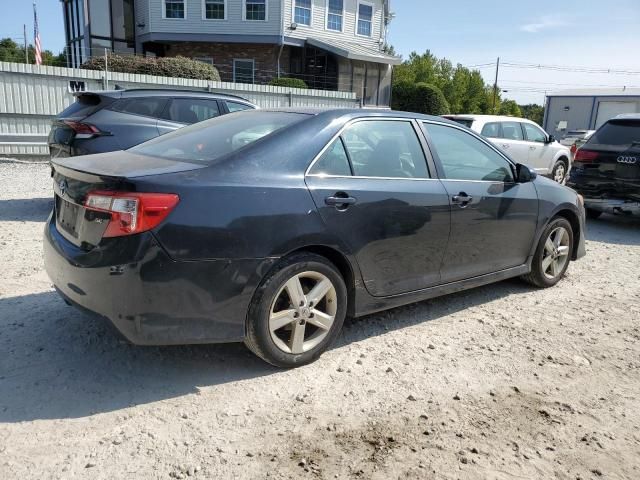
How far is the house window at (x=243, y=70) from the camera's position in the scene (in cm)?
2727

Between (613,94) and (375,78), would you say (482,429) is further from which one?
(613,94)

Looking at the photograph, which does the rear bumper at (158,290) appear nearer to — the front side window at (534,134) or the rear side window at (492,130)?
the rear side window at (492,130)

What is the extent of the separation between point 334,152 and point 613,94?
134ft

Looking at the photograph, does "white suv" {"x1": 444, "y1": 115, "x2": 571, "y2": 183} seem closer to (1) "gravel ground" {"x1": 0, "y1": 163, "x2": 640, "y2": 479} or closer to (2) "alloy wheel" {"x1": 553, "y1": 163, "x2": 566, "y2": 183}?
(2) "alloy wheel" {"x1": 553, "y1": 163, "x2": 566, "y2": 183}

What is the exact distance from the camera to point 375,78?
30078 millimetres

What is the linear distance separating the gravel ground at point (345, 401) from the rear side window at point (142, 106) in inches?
133

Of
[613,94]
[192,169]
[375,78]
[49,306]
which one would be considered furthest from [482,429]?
[613,94]

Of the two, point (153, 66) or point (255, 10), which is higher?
point (255, 10)

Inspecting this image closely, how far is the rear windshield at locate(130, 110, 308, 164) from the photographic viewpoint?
3.38 meters

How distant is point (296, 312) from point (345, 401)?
0.58 metres

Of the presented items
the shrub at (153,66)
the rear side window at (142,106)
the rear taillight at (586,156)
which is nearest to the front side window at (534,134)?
the rear taillight at (586,156)

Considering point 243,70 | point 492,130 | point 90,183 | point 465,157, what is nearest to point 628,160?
point 492,130

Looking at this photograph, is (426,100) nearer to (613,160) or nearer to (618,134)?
(618,134)

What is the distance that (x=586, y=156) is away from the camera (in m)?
8.49
